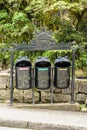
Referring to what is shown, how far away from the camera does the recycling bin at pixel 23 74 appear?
806 centimetres

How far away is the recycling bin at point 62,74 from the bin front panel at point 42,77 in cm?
17

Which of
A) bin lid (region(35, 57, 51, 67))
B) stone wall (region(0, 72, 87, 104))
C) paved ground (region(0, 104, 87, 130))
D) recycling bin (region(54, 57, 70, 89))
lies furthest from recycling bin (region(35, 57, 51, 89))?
paved ground (region(0, 104, 87, 130))

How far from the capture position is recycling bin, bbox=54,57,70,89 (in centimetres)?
804

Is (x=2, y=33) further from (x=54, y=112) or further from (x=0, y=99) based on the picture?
(x=54, y=112)

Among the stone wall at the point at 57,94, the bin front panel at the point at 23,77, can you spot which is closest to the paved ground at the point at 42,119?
the stone wall at the point at 57,94

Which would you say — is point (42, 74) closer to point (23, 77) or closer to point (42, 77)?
point (42, 77)

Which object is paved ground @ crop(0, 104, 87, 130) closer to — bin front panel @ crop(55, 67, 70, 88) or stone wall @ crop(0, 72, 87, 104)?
stone wall @ crop(0, 72, 87, 104)

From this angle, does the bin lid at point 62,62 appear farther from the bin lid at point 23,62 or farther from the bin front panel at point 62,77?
the bin lid at point 23,62

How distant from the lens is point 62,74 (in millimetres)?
8047

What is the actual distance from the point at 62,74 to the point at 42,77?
0.43 m

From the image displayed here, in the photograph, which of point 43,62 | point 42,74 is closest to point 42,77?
point 42,74

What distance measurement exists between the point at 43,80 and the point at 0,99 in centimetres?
126

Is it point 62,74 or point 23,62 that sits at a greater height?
point 23,62

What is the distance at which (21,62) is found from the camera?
810cm
